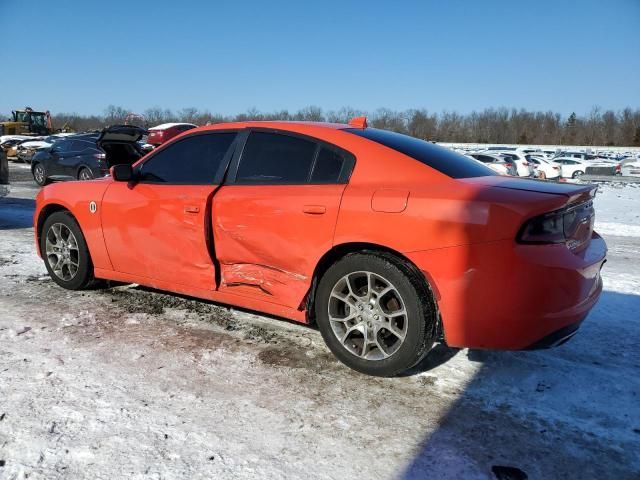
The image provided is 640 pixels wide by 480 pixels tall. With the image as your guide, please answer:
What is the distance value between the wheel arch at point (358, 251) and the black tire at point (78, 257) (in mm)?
2258

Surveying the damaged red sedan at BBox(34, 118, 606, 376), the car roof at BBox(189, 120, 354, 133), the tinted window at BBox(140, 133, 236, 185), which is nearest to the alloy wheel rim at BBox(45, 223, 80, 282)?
the damaged red sedan at BBox(34, 118, 606, 376)

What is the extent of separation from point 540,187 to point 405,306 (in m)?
1.06

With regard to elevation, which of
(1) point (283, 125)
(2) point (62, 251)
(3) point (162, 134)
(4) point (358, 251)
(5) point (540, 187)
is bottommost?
(2) point (62, 251)

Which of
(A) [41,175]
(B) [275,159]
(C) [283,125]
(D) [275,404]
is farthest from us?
(A) [41,175]

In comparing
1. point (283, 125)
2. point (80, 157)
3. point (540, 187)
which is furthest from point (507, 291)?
point (80, 157)

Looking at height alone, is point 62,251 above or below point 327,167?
below

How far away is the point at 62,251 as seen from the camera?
458 centimetres

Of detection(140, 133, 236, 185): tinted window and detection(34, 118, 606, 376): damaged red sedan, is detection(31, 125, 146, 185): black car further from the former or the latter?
detection(34, 118, 606, 376): damaged red sedan

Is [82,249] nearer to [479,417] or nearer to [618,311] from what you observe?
[479,417]

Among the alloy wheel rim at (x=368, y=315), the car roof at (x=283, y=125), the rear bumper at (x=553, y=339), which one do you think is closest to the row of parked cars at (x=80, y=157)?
the car roof at (x=283, y=125)

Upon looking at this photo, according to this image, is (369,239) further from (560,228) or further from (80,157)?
(80,157)

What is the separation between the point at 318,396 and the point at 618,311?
3050 mm

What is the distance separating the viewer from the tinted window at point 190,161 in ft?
12.4

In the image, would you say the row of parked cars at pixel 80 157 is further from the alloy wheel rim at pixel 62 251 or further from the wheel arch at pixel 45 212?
the alloy wheel rim at pixel 62 251
